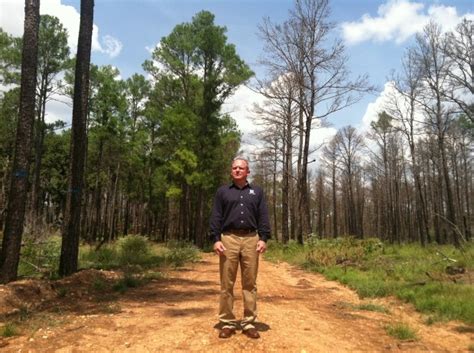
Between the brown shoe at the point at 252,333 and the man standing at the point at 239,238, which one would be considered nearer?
the brown shoe at the point at 252,333

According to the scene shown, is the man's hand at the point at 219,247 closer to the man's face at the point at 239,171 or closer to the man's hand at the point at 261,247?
the man's hand at the point at 261,247

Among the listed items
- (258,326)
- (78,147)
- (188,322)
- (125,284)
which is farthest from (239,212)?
(78,147)

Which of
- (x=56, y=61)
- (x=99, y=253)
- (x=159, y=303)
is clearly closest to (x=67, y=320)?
(x=159, y=303)

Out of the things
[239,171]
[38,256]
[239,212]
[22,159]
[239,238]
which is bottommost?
[38,256]

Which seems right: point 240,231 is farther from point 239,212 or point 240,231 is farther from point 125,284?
point 125,284

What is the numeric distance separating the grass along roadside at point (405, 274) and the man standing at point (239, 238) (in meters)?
3.66

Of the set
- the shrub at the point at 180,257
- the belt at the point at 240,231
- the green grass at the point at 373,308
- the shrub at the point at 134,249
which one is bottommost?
the green grass at the point at 373,308

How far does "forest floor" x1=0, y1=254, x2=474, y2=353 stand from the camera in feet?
16.0

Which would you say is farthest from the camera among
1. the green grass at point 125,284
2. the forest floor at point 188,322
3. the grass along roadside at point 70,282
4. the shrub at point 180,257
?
the shrub at point 180,257

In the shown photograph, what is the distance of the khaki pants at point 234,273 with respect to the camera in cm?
518

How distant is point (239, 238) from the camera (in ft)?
17.5

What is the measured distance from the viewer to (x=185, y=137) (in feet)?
82.0

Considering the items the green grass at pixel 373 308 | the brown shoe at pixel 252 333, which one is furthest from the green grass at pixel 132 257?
the brown shoe at pixel 252 333

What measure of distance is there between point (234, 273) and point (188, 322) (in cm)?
118
